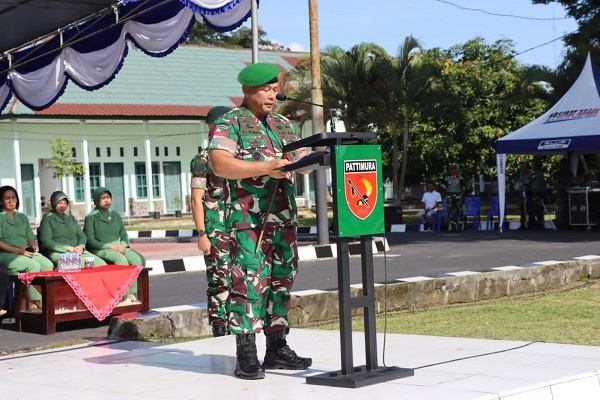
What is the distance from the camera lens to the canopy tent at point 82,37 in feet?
32.9

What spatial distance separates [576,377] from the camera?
18.3ft

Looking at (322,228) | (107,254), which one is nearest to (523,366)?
→ (107,254)

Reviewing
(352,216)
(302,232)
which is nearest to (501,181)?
(302,232)

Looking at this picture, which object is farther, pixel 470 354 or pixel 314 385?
pixel 470 354

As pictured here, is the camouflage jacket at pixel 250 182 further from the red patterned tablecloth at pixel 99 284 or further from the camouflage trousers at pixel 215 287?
the red patterned tablecloth at pixel 99 284

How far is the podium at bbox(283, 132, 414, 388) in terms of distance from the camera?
5516mm

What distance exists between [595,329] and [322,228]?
39.5 ft

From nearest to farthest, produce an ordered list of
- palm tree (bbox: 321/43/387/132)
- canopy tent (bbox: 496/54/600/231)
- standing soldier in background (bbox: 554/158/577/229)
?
canopy tent (bbox: 496/54/600/231)
standing soldier in background (bbox: 554/158/577/229)
palm tree (bbox: 321/43/387/132)

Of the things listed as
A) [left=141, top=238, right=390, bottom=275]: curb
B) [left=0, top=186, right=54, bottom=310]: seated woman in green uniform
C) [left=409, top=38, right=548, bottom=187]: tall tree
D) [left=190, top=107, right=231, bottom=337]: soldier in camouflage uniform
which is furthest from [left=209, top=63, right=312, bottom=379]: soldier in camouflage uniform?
[left=409, top=38, right=548, bottom=187]: tall tree

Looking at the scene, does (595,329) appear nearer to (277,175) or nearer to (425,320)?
(425,320)

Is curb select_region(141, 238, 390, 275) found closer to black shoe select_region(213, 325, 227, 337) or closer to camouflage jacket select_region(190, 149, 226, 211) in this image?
black shoe select_region(213, 325, 227, 337)

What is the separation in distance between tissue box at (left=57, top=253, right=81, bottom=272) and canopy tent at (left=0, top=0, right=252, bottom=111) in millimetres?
2331

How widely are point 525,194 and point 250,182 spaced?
63.6 feet

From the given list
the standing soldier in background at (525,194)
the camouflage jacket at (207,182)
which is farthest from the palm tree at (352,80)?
the camouflage jacket at (207,182)
